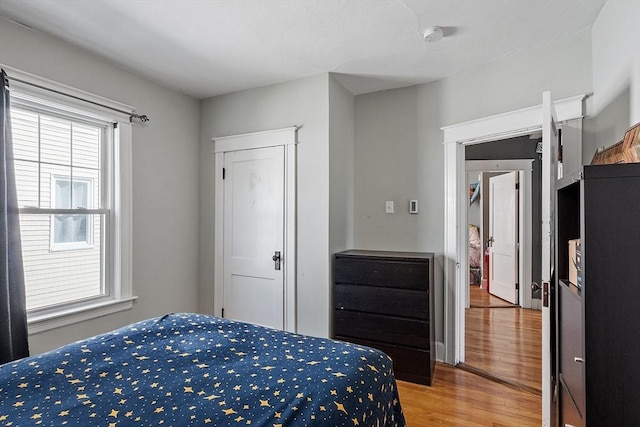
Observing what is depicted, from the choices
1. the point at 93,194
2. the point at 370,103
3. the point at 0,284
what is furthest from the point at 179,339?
the point at 370,103

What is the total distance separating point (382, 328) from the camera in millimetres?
2816

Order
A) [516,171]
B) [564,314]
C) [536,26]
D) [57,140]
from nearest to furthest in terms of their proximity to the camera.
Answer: [564,314], [536,26], [57,140], [516,171]

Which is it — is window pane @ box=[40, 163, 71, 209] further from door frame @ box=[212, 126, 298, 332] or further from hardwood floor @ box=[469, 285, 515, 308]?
hardwood floor @ box=[469, 285, 515, 308]

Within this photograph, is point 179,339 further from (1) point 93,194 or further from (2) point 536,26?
(2) point 536,26

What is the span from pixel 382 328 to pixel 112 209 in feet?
7.88

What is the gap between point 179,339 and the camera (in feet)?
5.59

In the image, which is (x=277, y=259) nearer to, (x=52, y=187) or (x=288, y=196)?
(x=288, y=196)

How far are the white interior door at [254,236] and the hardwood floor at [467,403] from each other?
132 centimetres

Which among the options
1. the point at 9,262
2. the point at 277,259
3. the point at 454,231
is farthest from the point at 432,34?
the point at 9,262

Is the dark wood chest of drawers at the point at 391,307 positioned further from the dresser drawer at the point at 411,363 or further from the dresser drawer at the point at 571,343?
the dresser drawer at the point at 571,343

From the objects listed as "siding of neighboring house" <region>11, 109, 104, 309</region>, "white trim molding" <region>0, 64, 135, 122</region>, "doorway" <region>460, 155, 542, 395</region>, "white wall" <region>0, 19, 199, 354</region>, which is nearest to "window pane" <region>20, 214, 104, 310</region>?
"siding of neighboring house" <region>11, 109, 104, 309</region>

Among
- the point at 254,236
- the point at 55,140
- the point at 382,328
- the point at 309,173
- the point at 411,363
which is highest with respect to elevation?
the point at 55,140

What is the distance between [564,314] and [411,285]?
126 centimetres

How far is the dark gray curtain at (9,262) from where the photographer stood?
79.2 inches
